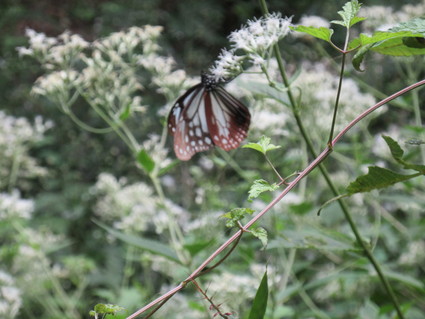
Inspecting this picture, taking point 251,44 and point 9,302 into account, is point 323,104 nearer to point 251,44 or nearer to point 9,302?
point 251,44

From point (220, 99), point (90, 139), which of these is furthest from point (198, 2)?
point (220, 99)

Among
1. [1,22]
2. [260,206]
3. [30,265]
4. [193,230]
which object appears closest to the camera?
[193,230]

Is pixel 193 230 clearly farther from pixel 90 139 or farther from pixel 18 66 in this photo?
pixel 18 66

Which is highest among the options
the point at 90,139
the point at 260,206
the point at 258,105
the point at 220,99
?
the point at 220,99

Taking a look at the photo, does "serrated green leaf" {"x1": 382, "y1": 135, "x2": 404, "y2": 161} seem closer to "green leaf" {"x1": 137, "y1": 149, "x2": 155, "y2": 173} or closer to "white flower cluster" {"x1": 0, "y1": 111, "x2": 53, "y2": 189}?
"green leaf" {"x1": 137, "y1": 149, "x2": 155, "y2": 173}

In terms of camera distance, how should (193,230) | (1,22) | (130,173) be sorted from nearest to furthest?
(193,230) < (130,173) < (1,22)

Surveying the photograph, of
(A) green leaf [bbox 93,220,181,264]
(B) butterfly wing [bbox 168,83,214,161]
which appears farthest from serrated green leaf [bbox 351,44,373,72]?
(A) green leaf [bbox 93,220,181,264]
